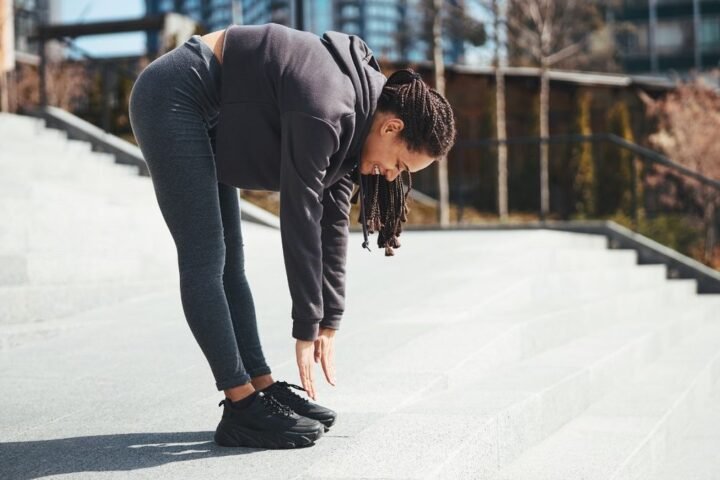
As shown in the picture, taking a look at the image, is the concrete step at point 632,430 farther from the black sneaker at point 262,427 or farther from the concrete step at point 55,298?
the concrete step at point 55,298

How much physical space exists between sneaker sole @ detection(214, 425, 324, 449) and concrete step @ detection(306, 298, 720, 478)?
122mm

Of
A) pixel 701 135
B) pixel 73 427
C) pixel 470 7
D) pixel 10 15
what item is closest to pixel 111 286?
pixel 73 427

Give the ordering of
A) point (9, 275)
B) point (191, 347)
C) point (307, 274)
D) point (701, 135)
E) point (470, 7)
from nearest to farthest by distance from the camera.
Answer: point (307, 274), point (191, 347), point (9, 275), point (701, 135), point (470, 7)

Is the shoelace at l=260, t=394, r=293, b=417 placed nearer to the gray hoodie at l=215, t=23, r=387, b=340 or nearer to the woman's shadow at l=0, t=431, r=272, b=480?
the woman's shadow at l=0, t=431, r=272, b=480

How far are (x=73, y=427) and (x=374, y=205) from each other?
122 cm

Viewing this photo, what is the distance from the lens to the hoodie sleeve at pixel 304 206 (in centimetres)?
221

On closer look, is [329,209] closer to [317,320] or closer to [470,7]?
[317,320]

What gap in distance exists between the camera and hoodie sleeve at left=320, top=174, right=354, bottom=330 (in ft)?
8.21

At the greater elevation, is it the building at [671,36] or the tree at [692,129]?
the building at [671,36]

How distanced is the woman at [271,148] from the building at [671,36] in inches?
1832

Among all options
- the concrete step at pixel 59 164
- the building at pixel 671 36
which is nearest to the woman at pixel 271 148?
the concrete step at pixel 59 164

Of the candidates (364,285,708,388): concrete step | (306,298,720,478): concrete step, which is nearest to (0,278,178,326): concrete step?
(364,285,708,388): concrete step

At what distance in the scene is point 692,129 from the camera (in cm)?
1802

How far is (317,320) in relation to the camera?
2.32 metres
